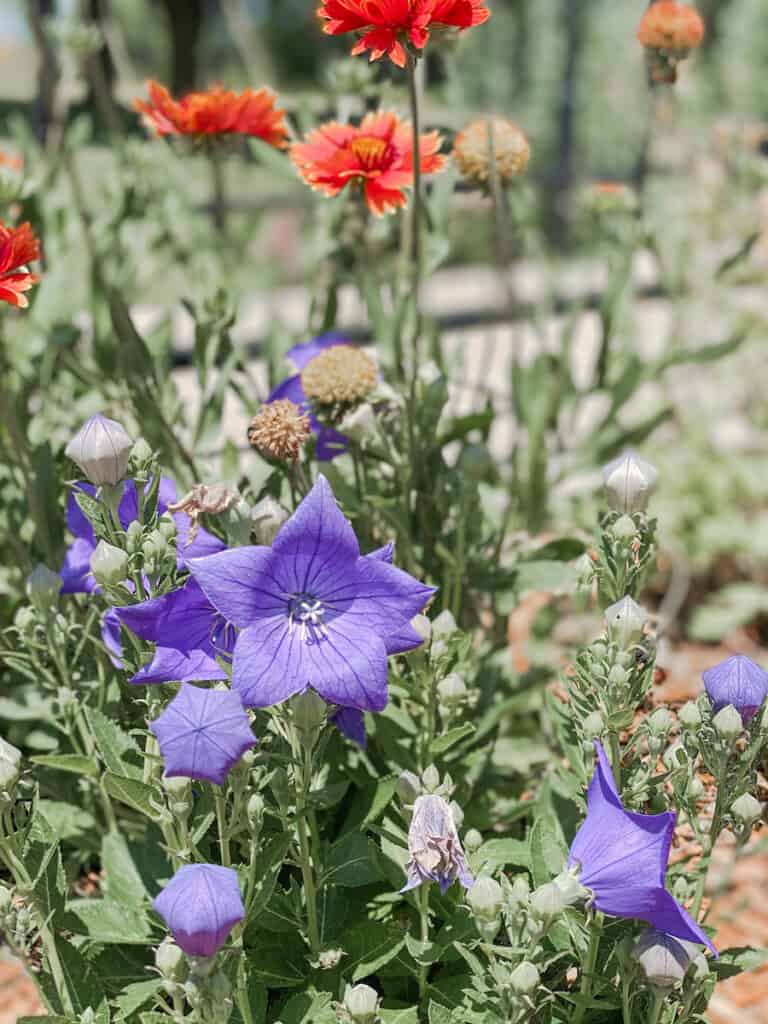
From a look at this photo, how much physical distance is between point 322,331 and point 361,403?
1.63 ft

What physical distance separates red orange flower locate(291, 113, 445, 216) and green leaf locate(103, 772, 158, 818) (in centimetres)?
65

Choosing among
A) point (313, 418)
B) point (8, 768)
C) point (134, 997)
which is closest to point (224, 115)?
point (313, 418)

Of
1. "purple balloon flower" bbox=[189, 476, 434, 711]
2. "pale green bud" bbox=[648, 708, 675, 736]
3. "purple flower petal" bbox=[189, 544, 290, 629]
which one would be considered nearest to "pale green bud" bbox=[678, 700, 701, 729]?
"pale green bud" bbox=[648, 708, 675, 736]

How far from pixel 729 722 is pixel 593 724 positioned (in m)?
0.12

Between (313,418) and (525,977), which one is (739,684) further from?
(313,418)

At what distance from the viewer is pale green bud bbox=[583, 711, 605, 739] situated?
1.01 metres

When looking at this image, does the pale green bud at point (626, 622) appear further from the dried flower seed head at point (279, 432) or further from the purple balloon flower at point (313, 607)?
the dried flower seed head at point (279, 432)

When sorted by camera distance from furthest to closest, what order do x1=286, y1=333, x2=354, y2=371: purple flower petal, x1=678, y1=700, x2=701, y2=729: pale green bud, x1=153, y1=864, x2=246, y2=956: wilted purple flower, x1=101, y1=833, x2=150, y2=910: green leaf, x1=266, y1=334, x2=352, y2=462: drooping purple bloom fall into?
x1=286, y1=333, x2=354, y2=371: purple flower petal
x1=266, y1=334, x2=352, y2=462: drooping purple bloom
x1=101, y1=833, x2=150, y2=910: green leaf
x1=678, y1=700, x2=701, y2=729: pale green bud
x1=153, y1=864, x2=246, y2=956: wilted purple flower

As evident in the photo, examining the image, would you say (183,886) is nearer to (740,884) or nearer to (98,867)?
(98,867)

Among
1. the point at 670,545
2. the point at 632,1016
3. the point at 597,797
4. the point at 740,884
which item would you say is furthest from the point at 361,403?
the point at 670,545

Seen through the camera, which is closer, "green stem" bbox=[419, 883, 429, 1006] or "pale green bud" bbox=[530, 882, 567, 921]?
"pale green bud" bbox=[530, 882, 567, 921]

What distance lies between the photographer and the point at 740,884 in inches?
74.2

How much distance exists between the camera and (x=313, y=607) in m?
0.98

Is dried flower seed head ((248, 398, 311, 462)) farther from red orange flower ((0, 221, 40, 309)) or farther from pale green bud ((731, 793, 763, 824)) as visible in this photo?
pale green bud ((731, 793, 763, 824))
